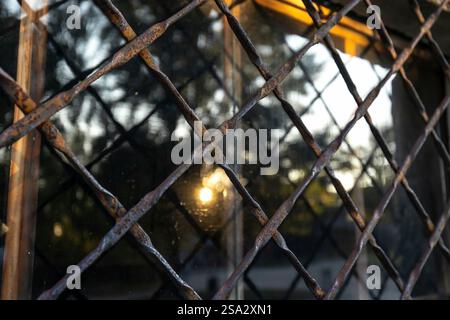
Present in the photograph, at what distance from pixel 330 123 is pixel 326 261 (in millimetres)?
568

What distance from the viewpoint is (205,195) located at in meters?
1.44

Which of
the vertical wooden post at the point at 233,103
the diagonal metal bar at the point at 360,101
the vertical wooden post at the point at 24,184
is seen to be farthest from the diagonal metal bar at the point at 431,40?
the vertical wooden post at the point at 24,184

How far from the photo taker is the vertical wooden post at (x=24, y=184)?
1.09 metres

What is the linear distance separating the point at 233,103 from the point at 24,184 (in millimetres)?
765

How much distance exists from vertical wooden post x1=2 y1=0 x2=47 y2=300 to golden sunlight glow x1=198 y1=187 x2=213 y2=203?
1.72 ft

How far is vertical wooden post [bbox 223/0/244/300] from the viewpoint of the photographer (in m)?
1.48

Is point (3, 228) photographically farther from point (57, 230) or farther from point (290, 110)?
point (290, 110)

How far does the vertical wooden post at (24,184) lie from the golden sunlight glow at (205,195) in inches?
20.6

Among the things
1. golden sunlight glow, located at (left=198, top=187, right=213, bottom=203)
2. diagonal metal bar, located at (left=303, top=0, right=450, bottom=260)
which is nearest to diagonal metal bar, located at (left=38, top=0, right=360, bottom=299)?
diagonal metal bar, located at (left=303, top=0, right=450, bottom=260)

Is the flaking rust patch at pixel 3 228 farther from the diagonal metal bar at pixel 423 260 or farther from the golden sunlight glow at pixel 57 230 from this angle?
the diagonal metal bar at pixel 423 260
